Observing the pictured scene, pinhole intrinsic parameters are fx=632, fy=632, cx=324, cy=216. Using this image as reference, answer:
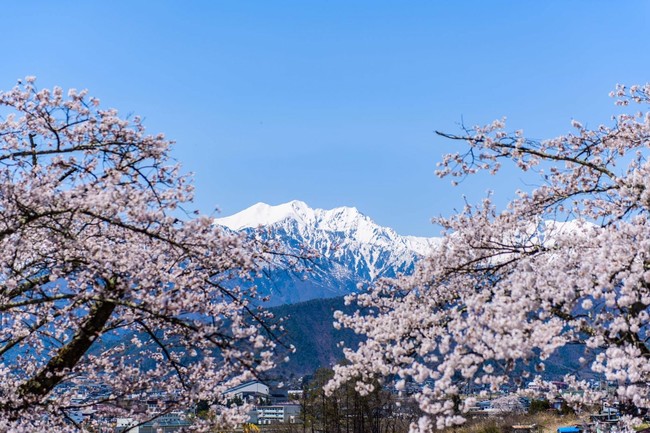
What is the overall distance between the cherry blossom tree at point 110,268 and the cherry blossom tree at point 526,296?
5.86ft

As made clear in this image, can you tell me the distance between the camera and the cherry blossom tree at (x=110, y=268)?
6.79m

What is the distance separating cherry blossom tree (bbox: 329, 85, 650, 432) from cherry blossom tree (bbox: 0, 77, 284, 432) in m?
1.78

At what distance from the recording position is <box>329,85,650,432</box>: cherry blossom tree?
19.2 ft

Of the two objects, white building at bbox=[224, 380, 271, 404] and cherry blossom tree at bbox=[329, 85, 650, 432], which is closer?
cherry blossom tree at bbox=[329, 85, 650, 432]

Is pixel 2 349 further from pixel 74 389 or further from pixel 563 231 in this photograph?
pixel 563 231

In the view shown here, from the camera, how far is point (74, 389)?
10.9 metres

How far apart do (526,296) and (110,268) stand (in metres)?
4.37

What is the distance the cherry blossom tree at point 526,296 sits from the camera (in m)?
5.85

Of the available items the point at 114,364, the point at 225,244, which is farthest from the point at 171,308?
the point at 114,364

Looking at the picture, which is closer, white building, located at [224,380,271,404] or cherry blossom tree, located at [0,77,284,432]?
cherry blossom tree, located at [0,77,284,432]

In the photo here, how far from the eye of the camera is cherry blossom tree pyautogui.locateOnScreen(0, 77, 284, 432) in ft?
22.3

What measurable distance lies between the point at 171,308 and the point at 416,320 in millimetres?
A: 2988

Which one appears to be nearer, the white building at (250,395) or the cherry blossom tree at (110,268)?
the cherry blossom tree at (110,268)

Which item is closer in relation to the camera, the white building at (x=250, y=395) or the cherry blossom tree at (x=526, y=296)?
the cherry blossom tree at (x=526, y=296)
